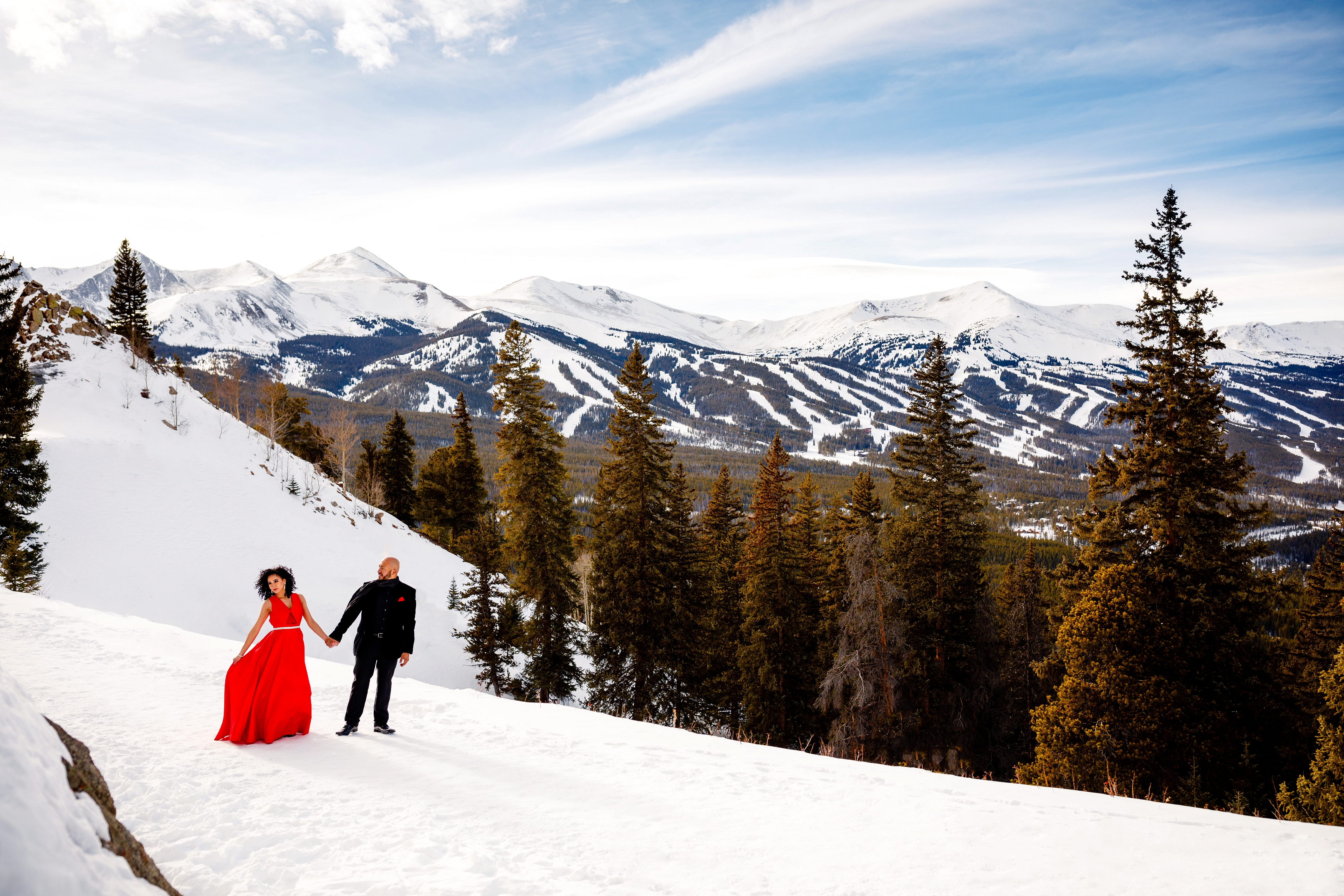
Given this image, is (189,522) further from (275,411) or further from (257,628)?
(275,411)

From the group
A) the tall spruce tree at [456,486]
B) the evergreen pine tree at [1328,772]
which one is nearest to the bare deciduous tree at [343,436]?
the tall spruce tree at [456,486]

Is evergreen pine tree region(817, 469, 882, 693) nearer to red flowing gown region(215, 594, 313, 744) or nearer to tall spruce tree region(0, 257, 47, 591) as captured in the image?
red flowing gown region(215, 594, 313, 744)

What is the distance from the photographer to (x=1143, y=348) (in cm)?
1642

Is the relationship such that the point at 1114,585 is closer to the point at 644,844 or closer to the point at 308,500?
the point at 644,844

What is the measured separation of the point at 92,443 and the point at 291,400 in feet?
92.2

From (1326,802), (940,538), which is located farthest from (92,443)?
(1326,802)

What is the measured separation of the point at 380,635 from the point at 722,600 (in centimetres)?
2557

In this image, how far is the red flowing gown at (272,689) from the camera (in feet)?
23.5

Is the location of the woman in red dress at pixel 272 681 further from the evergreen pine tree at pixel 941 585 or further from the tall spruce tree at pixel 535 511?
the evergreen pine tree at pixel 941 585

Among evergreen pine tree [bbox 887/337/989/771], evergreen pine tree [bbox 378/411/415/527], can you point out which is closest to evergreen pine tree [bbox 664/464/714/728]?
evergreen pine tree [bbox 887/337/989/771]

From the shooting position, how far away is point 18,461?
61.9ft

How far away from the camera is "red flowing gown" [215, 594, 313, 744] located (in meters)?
7.18

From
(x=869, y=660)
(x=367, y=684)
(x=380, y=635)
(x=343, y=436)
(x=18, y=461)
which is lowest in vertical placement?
(x=869, y=660)

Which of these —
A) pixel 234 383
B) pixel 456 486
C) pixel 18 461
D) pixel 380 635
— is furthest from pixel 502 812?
pixel 234 383
